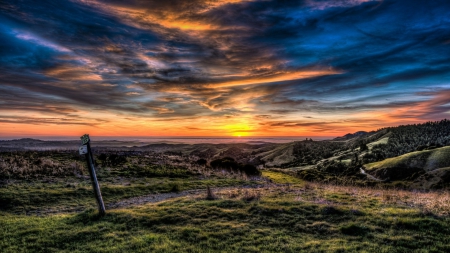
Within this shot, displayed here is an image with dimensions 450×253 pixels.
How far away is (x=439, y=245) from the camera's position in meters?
9.20

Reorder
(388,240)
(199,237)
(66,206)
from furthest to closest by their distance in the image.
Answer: (66,206), (199,237), (388,240)

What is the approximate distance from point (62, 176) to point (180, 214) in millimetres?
23367

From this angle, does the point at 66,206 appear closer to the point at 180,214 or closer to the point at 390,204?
the point at 180,214

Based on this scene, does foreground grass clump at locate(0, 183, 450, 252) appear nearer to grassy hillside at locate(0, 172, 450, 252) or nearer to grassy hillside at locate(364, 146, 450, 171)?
grassy hillside at locate(0, 172, 450, 252)

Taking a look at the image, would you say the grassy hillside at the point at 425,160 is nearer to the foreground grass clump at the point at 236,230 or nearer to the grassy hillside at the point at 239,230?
the grassy hillside at the point at 239,230

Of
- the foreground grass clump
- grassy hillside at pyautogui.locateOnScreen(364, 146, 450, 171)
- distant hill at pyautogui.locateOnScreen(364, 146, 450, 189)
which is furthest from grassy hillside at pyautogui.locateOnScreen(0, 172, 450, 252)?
grassy hillside at pyautogui.locateOnScreen(364, 146, 450, 171)

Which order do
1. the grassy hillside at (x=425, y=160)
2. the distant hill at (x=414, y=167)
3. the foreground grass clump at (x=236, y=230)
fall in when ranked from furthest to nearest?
the grassy hillside at (x=425, y=160) → the distant hill at (x=414, y=167) → the foreground grass clump at (x=236, y=230)

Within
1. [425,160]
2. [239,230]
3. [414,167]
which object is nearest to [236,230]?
[239,230]

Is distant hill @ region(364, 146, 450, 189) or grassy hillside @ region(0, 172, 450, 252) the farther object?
distant hill @ region(364, 146, 450, 189)

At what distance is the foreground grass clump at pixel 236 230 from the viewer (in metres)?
9.55

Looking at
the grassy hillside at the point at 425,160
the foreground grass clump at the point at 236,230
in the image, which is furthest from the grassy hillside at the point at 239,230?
the grassy hillside at the point at 425,160

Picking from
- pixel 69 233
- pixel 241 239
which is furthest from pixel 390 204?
pixel 69 233

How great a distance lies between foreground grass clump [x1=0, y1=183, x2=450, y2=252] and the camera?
9555mm

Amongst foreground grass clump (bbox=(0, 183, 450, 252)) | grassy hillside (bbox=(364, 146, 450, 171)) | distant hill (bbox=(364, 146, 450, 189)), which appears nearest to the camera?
foreground grass clump (bbox=(0, 183, 450, 252))
